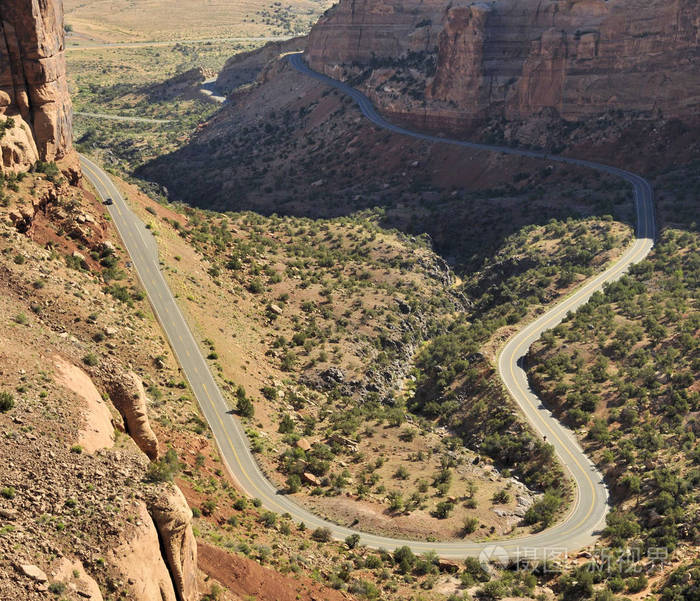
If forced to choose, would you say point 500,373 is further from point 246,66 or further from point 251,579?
point 246,66

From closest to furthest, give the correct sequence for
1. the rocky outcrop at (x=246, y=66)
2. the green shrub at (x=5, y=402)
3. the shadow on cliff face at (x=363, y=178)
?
the green shrub at (x=5, y=402) → the shadow on cliff face at (x=363, y=178) → the rocky outcrop at (x=246, y=66)

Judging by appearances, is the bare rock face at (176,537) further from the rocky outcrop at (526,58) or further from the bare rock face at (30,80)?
the rocky outcrop at (526,58)

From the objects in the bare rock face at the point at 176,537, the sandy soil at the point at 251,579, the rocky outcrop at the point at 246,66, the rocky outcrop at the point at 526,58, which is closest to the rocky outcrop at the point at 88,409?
the bare rock face at the point at 176,537

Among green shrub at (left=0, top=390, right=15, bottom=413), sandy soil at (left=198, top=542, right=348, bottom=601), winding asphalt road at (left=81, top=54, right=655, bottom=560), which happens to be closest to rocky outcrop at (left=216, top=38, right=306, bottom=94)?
winding asphalt road at (left=81, top=54, right=655, bottom=560)

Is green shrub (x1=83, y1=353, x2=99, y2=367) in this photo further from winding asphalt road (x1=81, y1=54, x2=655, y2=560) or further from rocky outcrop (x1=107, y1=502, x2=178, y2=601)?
winding asphalt road (x1=81, y1=54, x2=655, y2=560)

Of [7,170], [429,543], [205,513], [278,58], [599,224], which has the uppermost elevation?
[278,58]

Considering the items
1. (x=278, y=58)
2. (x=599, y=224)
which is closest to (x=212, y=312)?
(x=599, y=224)

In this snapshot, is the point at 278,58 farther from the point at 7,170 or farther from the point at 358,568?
the point at 358,568
